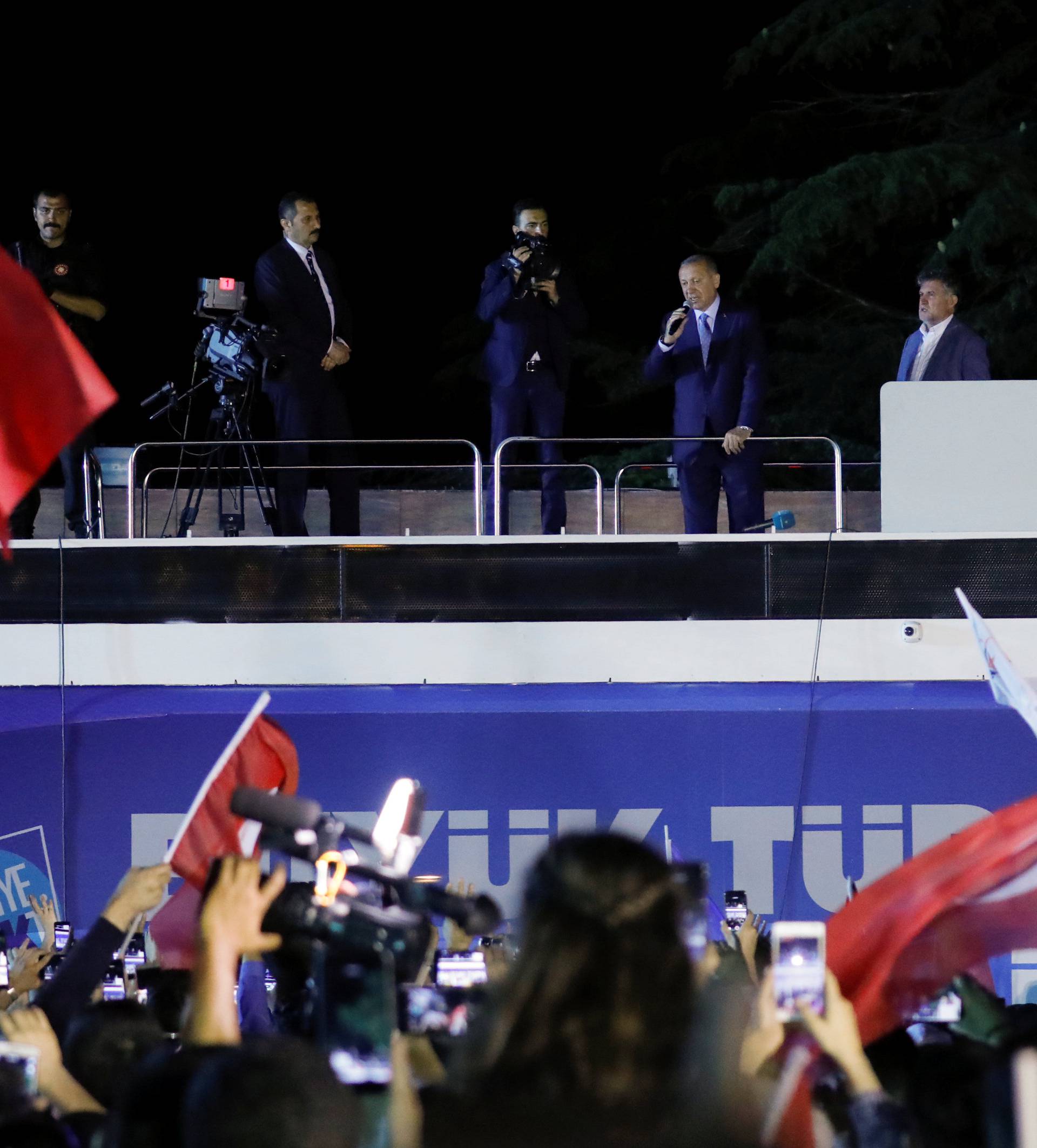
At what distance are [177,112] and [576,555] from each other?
19.9m

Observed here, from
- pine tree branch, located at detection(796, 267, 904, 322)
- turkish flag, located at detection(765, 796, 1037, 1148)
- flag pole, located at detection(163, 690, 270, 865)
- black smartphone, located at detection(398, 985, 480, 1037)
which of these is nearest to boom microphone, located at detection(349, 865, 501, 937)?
black smartphone, located at detection(398, 985, 480, 1037)

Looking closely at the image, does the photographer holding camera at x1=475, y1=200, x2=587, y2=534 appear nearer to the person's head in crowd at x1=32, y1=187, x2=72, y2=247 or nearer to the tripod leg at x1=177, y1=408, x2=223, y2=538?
the tripod leg at x1=177, y1=408, x2=223, y2=538

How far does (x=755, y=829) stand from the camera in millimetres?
10062

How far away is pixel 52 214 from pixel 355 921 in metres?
7.13

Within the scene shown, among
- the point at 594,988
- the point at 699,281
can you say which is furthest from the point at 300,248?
the point at 594,988

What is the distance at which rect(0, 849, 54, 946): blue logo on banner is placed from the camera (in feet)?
32.9

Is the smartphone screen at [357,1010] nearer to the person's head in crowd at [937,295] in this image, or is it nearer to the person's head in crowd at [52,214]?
the person's head in crowd at [52,214]

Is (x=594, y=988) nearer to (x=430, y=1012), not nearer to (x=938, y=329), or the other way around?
(x=430, y=1012)

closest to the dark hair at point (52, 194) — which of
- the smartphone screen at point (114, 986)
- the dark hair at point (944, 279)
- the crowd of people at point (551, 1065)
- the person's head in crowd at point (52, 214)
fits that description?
the person's head in crowd at point (52, 214)

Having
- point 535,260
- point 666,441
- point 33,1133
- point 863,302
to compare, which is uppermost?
point 863,302

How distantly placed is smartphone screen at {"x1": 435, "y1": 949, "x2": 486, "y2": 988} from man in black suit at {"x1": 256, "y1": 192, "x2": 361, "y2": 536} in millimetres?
5001

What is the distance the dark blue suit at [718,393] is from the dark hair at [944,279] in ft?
2.91

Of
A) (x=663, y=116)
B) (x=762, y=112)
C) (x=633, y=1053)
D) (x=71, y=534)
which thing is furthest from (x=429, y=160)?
(x=633, y=1053)

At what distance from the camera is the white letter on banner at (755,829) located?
10.0 metres
